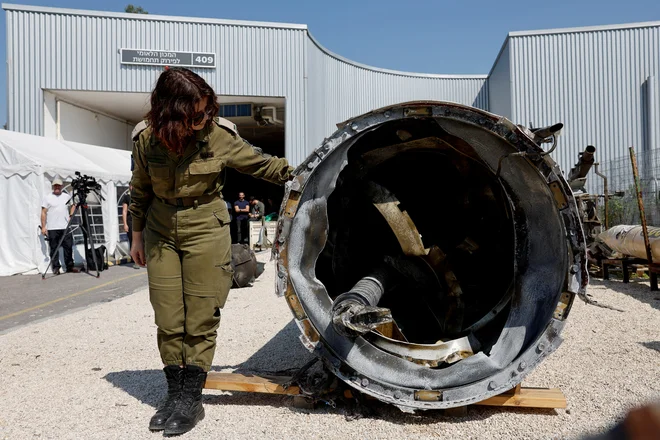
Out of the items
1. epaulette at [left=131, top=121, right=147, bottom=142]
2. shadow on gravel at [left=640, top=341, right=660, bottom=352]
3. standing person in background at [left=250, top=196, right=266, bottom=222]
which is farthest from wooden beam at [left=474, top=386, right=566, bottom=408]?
standing person in background at [left=250, top=196, right=266, bottom=222]

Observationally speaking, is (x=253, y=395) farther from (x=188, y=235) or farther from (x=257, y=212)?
(x=257, y=212)

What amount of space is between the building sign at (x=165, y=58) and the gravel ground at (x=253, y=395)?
11.0m

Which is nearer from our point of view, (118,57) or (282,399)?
(282,399)

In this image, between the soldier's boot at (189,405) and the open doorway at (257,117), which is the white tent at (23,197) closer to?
the open doorway at (257,117)

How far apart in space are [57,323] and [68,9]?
40.1 feet

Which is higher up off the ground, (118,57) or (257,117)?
(118,57)

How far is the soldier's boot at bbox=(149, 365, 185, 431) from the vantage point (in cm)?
259

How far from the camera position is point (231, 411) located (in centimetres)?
277

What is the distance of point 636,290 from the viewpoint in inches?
262

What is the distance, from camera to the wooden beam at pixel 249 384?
2.84 meters

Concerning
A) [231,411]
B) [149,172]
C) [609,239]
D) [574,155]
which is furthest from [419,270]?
[574,155]

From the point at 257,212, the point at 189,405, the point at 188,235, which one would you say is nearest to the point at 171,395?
the point at 189,405

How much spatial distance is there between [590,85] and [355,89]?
24.3 ft

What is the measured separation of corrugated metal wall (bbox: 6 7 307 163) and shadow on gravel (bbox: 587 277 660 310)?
9637mm
